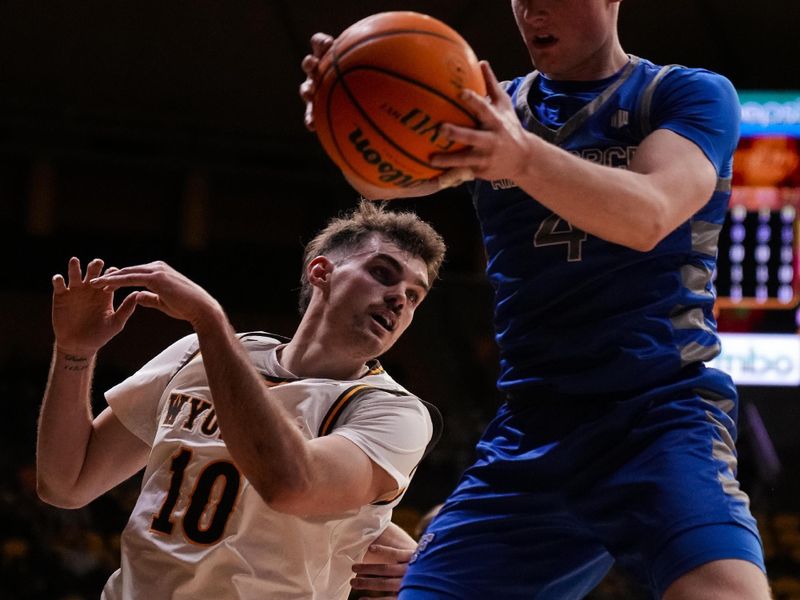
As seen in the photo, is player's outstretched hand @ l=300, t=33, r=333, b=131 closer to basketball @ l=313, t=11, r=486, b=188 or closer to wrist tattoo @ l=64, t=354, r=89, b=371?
basketball @ l=313, t=11, r=486, b=188

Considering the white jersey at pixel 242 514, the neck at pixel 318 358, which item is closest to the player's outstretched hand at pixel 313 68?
the white jersey at pixel 242 514

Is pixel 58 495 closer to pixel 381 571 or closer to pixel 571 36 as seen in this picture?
pixel 381 571

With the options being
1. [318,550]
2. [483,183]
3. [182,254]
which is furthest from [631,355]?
[182,254]

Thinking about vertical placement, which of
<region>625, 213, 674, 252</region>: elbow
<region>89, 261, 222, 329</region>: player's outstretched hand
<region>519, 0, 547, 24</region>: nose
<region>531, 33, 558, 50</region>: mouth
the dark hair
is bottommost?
the dark hair

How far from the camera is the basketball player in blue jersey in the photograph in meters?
2.17

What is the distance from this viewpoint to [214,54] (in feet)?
36.0

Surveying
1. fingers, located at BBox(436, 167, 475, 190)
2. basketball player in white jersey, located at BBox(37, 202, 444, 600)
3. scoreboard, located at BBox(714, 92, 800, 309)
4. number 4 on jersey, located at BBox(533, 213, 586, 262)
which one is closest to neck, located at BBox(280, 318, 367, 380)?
basketball player in white jersey, located at BBox(37, 202, 444, 600)

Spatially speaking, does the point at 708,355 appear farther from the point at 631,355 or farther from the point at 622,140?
the point at 622,140

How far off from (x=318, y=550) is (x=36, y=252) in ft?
31.8

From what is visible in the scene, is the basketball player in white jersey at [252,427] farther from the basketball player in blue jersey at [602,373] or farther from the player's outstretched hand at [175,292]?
the basketball player in blue jersey at [602,373]

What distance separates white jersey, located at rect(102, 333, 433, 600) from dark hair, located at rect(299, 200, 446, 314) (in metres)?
0.43

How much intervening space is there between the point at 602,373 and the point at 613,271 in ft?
0.75

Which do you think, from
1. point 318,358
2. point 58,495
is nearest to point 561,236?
point 318,358

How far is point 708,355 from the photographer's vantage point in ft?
7.92
